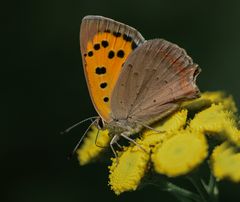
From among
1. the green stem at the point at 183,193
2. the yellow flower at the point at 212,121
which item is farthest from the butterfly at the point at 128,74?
the green stem at the point at 183,193

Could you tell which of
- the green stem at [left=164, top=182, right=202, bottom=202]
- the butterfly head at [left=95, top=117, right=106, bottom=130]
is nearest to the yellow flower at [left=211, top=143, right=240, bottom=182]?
the green stem at [left=164, top=182, right=202, bottom=202]

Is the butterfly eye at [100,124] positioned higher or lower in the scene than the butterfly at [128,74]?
lower

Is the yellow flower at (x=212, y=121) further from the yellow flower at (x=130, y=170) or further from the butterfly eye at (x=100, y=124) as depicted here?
the butterfly eye at (x=100, y=124)

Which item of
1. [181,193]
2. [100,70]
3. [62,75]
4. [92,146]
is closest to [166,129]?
[181,193]

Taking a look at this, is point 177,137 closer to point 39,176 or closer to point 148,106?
point 148,106

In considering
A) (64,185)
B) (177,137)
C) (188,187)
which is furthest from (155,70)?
(64,185)

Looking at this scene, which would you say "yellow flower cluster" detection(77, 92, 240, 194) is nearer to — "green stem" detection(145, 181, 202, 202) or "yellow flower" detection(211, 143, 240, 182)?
"yellow flower" detection(211, 143, 240, 182)
